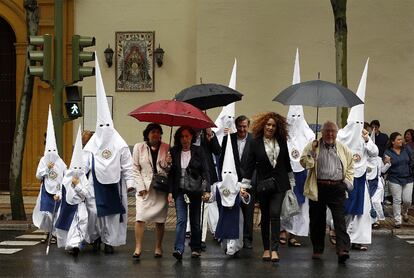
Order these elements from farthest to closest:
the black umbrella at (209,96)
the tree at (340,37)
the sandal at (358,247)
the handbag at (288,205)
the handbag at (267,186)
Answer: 1. the tree at (340,37)
2. the sandal at (358,247)
3. the black umbrella at (209,96)
4. the handbag at (288,205)
5. the handbag at (267,186)

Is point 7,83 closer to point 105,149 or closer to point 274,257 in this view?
point 105,149

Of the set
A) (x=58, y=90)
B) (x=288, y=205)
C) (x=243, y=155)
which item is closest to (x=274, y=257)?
(x=288, y=205)

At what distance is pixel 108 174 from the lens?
12727mm

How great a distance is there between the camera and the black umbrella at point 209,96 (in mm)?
12711

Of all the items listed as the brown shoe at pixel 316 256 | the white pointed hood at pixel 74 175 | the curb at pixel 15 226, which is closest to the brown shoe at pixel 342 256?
the brown shoe at pixel 316 256

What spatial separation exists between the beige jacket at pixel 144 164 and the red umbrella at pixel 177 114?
40cm

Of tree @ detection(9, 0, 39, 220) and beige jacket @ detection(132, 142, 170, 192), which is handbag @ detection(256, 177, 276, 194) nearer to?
beige jacket @ detection(132, 142, 170, 192)

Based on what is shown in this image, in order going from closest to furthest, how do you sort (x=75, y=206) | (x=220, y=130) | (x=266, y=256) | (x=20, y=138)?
(x=266, y=256), (x=75, y=206), (x=220, y=130), (x=20, y=138)

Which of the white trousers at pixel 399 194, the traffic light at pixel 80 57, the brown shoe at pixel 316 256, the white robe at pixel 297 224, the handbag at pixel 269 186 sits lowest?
the brown shoe at pixel 316 256

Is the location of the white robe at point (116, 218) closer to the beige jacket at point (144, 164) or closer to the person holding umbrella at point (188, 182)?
the beige jacket at point (144, 164)

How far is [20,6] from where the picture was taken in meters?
21.8

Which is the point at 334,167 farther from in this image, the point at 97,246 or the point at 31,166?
the point at 31,166

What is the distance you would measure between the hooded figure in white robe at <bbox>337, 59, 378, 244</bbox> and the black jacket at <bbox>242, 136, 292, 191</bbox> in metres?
1.55

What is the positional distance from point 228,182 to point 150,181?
3.51 ft
